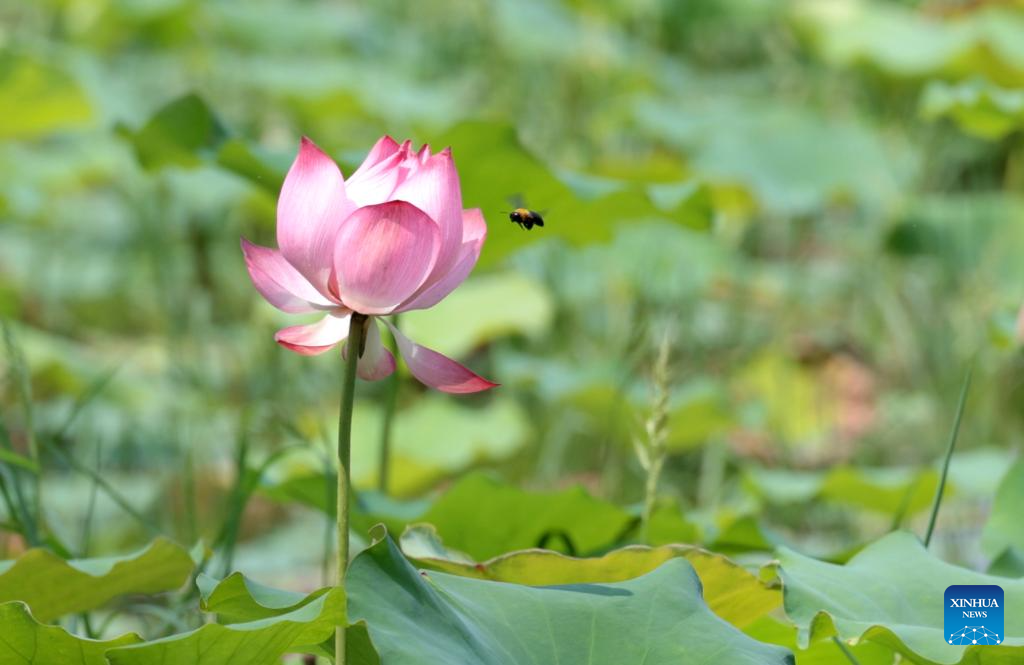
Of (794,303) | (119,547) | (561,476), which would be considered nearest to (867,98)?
(794,303)

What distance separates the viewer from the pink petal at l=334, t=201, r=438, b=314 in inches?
28.1

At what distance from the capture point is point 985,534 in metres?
1.13

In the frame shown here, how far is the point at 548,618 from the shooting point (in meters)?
0.81

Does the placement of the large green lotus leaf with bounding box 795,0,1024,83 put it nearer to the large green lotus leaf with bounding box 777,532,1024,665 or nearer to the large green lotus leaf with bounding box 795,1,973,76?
the large green lotus leaf with bounding box 795,1,973,76

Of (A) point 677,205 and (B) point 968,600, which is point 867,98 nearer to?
(A) point 677,205

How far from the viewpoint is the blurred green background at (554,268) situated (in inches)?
65.3

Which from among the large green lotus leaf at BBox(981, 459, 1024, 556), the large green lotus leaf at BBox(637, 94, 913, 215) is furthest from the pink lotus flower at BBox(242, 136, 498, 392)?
the large green lotus leaf at BBox(637, 94, 913, 215)

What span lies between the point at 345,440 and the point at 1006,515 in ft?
2.16

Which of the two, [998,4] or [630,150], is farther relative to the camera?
[998,4]

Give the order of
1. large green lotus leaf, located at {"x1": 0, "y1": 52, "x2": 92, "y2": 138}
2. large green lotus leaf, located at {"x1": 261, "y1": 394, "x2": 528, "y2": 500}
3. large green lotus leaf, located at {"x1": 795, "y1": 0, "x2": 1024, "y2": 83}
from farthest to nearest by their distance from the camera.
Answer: large green lotus leaf, located at {"x1": 795, "y1": 0, "x2": 1024, "y2": 83}
large green lotus leaf, located at {"x1": 261, "y1": 394, "x2": 528, "y2": 500}
large green lotus leaf, located at {"x1": 0, "y1": 52, "x2": 92, "y2": 138}

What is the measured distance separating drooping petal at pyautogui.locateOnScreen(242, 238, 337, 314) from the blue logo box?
429mm

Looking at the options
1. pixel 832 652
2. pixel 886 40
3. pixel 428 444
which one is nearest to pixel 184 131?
pixel 832 652

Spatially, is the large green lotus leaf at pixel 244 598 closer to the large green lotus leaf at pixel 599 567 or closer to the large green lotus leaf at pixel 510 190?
the large green lotus leaf at pixel 599 567

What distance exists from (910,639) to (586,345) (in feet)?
9.16
